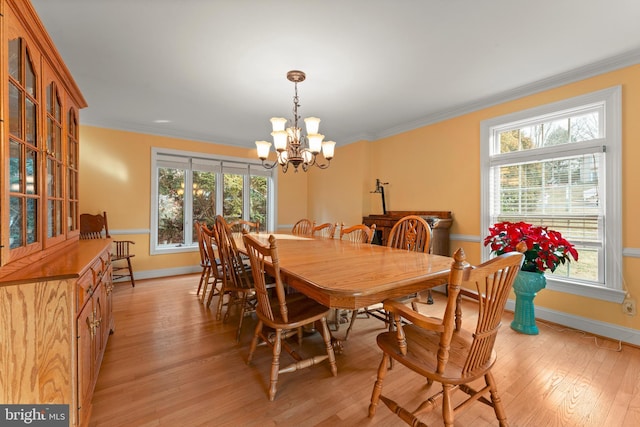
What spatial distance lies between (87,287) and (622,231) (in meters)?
3.91

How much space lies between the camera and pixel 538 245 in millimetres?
2395

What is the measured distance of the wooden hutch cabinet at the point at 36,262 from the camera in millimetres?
1055

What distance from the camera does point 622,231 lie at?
2.29 metres

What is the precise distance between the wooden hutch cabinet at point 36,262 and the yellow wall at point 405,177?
2.58 meters

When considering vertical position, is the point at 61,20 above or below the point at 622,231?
above

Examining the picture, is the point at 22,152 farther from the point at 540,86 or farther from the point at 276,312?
the point at 540,86

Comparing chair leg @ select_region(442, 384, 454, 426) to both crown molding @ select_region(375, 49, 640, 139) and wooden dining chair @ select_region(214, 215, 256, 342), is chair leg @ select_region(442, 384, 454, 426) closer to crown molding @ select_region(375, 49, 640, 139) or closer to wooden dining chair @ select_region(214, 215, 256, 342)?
wooden dining chair @ select_region(214, 215, 256, 342)

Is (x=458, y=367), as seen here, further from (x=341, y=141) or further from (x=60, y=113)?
(x=341, y=141)

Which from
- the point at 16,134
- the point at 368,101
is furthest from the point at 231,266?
the point at 368,101

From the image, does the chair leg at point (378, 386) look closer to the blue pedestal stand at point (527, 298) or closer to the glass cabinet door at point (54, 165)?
the blue pedestal stand at point (527, 298)

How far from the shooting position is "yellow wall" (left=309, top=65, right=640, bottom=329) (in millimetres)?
2252

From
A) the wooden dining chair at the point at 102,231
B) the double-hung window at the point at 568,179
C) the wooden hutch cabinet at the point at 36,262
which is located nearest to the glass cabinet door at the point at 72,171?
the wooden hutch cabinet at the point at 36,262

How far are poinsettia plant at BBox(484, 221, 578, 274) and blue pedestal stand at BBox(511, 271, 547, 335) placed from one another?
0.08 meters

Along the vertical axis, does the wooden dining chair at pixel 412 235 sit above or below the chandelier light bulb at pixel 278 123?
below
